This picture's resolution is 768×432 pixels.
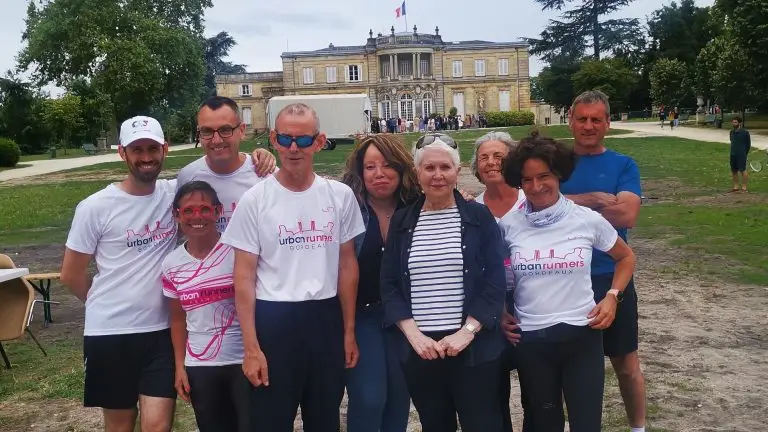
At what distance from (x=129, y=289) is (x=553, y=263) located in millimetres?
1940

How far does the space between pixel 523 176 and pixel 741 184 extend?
48.7 feet

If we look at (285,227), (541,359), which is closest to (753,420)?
(541,359)

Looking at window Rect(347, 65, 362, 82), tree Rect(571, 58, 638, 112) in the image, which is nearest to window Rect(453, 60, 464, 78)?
window Rect(347, 65, 362, 82)

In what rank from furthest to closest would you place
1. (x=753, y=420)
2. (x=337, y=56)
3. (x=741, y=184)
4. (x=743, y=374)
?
(x=337, y=56) → (x=741, y=184) → (x=743, y=374) → (x=753, y=420)

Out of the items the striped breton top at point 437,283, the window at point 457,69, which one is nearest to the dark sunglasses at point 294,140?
the striped breton top at point 437,283

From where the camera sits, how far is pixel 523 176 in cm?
320

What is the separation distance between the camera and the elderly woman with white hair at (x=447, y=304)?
3002 millimetres

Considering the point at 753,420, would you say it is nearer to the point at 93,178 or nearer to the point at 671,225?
the point at 671,225

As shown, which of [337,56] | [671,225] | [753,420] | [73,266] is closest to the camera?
[73,266]

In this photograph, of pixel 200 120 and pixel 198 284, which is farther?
pixel 200 120

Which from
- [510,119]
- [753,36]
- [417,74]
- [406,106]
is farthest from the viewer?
[406,106]

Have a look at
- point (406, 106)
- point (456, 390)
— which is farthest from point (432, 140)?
point (406, 106)

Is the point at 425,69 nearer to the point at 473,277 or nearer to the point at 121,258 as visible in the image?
the point at 121,258

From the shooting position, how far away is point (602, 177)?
3643 mm
